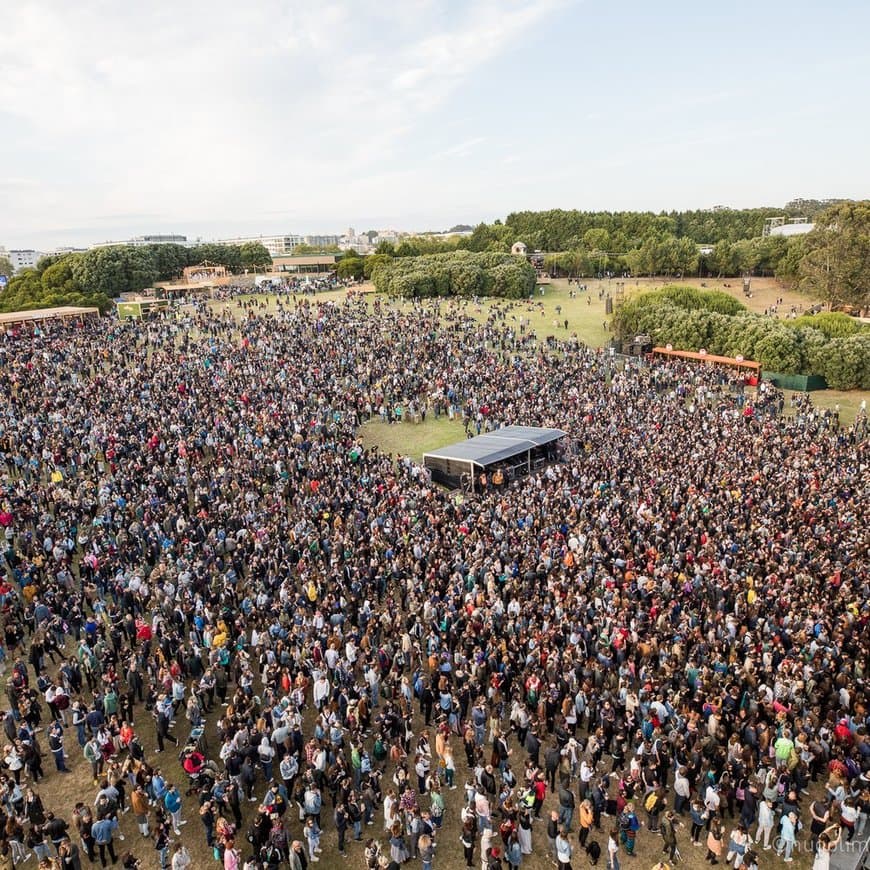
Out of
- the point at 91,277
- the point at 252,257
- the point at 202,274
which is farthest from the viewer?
the point at 252,257

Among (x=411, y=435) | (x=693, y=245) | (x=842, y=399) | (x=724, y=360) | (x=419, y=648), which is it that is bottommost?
(x=842, y=399)

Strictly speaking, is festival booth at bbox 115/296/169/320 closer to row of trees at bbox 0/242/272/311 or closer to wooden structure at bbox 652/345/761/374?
row of trees at bbox 0/242/272/311

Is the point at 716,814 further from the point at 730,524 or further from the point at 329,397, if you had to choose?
the point at 329,397

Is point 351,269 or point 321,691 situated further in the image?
point 351,269

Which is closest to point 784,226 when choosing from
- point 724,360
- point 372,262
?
point 372,262

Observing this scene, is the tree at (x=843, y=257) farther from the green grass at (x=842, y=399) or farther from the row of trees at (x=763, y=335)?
the green grass at (x=842, y=399)

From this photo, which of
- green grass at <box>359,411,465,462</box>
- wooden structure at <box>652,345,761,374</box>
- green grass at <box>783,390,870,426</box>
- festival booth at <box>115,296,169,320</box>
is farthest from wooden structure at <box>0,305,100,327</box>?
green grass at <box>783,390,870,426</box>

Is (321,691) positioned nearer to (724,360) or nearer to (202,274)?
(724,360)
